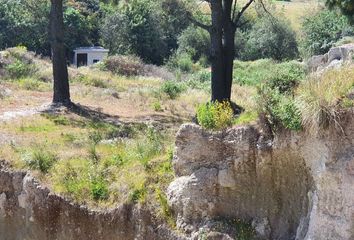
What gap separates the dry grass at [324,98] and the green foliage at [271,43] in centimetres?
4115

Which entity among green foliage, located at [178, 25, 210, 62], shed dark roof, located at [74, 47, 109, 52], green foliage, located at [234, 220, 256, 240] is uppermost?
green foliage, located at [178, 25, 210, 62]

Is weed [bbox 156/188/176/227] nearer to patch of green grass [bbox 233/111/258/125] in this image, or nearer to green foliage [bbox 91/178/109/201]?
green foliage [bbox 91/178/109/201]

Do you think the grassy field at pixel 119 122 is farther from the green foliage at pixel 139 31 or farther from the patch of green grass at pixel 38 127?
the green foliage at pixel 139 31

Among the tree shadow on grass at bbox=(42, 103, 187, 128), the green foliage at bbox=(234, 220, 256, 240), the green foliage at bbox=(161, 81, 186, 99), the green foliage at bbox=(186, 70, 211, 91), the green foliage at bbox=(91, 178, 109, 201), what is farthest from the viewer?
the green foliage at bbox=(186, 70, 211, 91)

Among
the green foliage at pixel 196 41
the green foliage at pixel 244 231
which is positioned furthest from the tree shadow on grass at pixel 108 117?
the green foliage at pixel 196 41

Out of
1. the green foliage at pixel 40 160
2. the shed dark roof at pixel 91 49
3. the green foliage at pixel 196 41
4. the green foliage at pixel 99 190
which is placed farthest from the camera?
the green foliage at pixel 196 41

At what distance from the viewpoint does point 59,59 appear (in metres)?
21.9

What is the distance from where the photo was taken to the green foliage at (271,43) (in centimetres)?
5044

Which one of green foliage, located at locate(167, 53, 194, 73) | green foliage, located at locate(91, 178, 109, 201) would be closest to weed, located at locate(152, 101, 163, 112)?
green foliage, located at locate(91, 178, 109, 201)

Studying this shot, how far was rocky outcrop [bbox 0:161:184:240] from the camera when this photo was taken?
11625 mm

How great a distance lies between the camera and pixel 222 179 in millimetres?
10773

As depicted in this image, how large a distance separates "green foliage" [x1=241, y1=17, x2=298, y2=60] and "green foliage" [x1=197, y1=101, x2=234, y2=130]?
3992cm

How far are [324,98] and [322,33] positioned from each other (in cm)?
3879

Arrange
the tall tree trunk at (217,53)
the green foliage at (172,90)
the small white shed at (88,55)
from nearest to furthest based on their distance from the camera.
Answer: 1. the tall tree trunk at (217,53)
2. the green foliage at (172,90)
3. the small white shed at (88,55)
